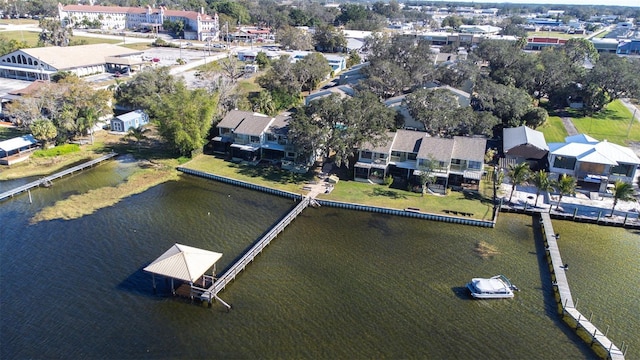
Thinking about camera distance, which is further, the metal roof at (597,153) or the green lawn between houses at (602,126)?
the green lawn between houses at (602,126)

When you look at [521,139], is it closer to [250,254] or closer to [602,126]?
[602,126]

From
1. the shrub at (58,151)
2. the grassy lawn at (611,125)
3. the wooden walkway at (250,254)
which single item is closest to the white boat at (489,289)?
the wooden walkway at (250,254)

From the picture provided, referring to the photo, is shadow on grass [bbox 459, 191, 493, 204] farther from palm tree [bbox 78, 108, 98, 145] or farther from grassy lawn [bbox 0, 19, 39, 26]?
grassy lawn [bbox 0, 19, 39, 26]

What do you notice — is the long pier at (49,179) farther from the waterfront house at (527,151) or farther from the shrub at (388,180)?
the waterfront house at (527,151)

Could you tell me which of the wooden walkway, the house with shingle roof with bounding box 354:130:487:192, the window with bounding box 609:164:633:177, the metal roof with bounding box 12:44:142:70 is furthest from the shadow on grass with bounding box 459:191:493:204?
the metal roof with bounding box 12:44:142:70

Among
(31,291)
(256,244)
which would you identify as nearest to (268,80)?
(256,244)

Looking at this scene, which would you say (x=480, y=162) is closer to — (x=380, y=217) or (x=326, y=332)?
(x=380, y=217)
